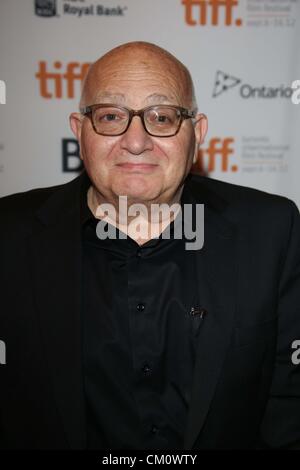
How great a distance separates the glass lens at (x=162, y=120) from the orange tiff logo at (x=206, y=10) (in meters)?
1.17

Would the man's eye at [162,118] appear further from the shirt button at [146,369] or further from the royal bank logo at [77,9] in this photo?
the royal bank logo at [77,9]

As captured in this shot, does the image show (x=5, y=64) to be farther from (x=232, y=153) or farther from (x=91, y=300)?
(x=91, y=300)

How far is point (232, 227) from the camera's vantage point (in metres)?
1.57

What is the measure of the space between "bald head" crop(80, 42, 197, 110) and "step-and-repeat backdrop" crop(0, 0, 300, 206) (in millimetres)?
950

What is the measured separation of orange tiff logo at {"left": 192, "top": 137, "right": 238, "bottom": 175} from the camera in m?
2.45

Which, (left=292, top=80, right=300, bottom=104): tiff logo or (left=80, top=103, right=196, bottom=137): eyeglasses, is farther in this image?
(left=292, top=80, right=300, bottom=104): tiff logo

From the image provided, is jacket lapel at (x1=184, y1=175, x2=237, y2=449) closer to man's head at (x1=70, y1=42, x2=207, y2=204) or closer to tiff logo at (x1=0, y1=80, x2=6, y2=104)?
man's head at (x1=70, y1=42, x2=207, y2=204)

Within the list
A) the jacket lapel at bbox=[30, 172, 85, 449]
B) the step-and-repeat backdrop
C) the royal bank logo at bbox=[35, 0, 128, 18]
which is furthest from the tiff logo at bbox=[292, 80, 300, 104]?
the jacket lapel at bbox=[30, 172, 85, 449]

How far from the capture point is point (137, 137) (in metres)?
1.35

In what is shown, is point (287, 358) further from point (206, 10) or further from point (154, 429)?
point (206, 10)

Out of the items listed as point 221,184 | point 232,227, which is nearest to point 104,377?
point 232,227

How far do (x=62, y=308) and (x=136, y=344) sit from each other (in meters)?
0.26

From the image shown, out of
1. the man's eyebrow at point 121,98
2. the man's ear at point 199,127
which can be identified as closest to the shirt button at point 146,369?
the man's ear at point 199,127

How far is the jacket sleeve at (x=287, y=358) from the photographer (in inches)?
60.7
